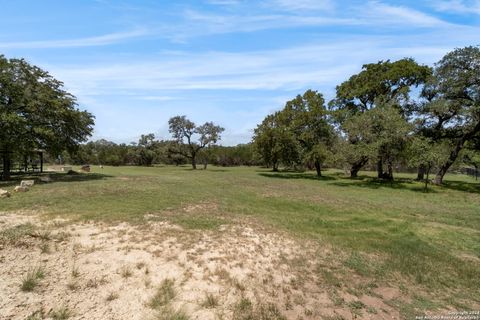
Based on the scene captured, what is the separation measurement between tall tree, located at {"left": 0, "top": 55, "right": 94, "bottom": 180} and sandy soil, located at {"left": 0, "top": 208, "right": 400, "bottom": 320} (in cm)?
Answer: 1286

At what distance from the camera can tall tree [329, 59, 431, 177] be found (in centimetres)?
2403

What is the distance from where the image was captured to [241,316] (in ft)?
14.0

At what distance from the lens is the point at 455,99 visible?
69.1 ft

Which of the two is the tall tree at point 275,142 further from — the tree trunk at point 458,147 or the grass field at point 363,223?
the grass field at point 363,223

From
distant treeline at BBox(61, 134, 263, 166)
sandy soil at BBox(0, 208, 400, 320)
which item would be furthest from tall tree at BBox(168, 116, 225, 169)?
sandy soil at BBox(0, 208, 400, 320)

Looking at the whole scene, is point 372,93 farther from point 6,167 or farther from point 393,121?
point 6,167

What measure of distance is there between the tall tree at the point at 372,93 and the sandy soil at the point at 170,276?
18611 millimetres

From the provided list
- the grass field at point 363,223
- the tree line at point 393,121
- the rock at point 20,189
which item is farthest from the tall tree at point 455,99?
the rock at point 20,189

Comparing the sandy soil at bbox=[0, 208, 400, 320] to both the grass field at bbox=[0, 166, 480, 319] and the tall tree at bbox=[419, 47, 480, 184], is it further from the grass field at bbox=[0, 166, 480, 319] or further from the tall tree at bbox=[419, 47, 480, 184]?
the tall tree at bbox=[419, 47, 480, 184]

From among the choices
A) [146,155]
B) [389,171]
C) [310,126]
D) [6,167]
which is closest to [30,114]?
[6,167]

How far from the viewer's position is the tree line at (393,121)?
20609 mm

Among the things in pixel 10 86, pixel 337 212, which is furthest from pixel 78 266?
pixel 10 86

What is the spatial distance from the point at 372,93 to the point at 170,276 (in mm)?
31147

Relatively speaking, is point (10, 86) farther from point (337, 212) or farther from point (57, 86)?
point (337, 212)
